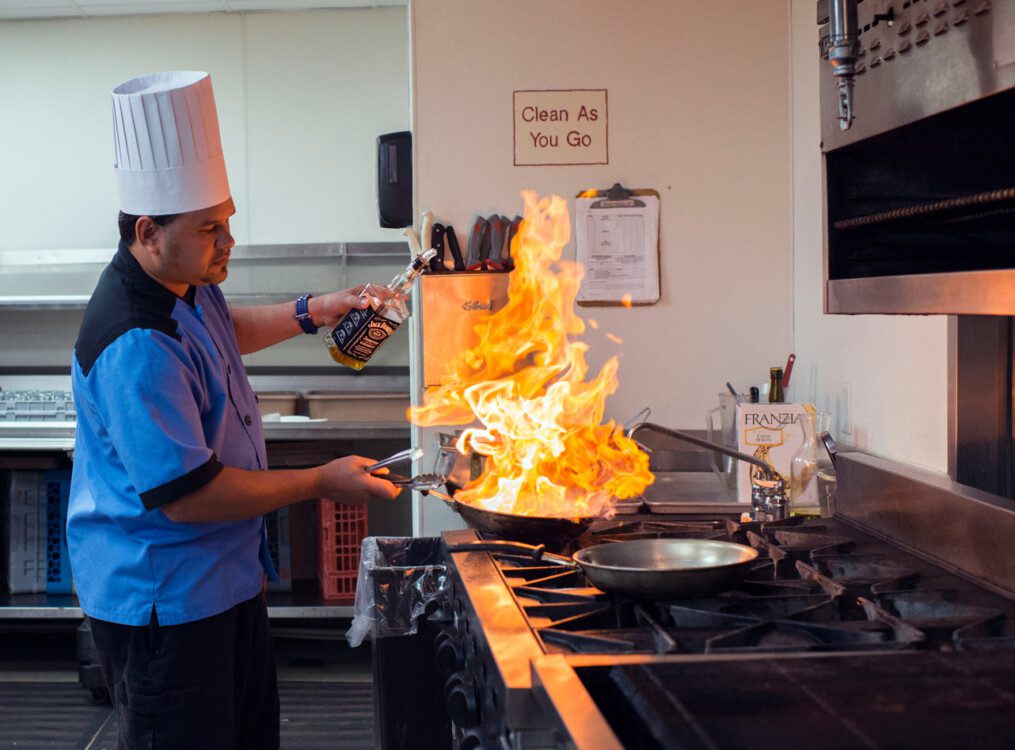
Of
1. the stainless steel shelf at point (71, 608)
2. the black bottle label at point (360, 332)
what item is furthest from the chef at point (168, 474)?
the stainless steel shelf at point (71, 608)

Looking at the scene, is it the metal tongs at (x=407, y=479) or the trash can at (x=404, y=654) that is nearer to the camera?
the metal tongs at (x=407, y=479)

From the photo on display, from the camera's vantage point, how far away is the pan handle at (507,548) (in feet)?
6.46

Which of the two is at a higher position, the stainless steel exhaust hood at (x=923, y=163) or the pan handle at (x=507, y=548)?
the stainless steel exhaust hood at (x=923, y=163)

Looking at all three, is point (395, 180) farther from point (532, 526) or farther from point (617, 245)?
point (532, 526)

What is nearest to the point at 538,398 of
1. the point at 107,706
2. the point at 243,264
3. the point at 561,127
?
the point at 561,127

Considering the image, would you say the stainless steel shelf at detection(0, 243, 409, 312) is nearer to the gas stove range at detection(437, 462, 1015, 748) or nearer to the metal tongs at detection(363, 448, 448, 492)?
the metal tongs at detection(363, 448, 448, 492)

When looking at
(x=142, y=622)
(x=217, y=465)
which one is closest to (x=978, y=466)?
(x=217, y=465)

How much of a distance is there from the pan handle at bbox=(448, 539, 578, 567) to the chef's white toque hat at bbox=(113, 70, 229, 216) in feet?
2.97

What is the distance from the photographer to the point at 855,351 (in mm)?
2803

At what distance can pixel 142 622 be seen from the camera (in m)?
2.08

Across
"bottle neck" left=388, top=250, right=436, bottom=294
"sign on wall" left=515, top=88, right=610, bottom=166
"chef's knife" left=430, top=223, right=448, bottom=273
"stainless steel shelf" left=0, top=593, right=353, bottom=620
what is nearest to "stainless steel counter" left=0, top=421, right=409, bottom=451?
"stainless steel shelf" left=0, top=593, right=353, bottom=620

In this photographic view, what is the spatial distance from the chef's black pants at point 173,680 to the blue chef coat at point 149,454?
4 centimetres

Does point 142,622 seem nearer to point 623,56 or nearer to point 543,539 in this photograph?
point 543,539

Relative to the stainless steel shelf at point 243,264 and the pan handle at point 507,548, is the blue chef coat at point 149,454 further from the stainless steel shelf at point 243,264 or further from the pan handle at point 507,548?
the stainless steel shelf at point 243,264
